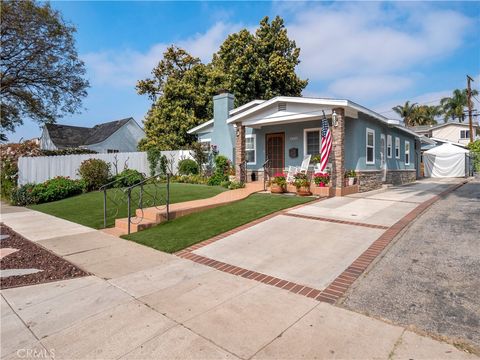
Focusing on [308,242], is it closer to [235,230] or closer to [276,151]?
[235,230]

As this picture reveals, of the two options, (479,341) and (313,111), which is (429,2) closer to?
(313,111)

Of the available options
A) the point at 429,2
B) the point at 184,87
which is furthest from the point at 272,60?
the point at 429,2

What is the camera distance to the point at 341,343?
2.66 metres

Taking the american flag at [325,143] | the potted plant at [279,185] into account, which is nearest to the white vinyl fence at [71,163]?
the potted plant at [279,185]

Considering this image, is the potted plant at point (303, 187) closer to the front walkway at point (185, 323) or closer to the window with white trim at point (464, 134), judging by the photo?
the front walkway at point (185, 323)

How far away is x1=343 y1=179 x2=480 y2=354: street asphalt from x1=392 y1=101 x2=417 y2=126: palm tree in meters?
48.0

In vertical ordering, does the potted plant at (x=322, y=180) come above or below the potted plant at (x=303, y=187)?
above

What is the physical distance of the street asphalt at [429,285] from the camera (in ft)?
9.89

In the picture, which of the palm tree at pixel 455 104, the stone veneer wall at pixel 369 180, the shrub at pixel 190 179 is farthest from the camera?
the palm tree at pixel 455 104

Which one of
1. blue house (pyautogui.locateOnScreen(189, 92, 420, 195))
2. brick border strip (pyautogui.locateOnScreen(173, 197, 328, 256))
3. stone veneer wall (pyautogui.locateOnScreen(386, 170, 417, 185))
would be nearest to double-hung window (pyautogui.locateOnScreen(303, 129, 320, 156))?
blue house (pyautogui.locateOnScreen(189, 92, 420, 195))

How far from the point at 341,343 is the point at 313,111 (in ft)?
33.8

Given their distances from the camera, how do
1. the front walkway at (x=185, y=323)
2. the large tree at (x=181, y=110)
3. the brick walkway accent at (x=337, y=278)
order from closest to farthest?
the front walkway at (x=185, y=323)
the brick walkway accent at (x=337, y=278)
the large tree at (x=181, y=110)

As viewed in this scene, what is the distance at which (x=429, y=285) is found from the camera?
382 cm

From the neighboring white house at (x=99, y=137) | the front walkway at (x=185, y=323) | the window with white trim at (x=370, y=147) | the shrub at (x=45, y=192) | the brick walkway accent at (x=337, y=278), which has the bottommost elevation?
the front walkway at (x=185, y=323)
